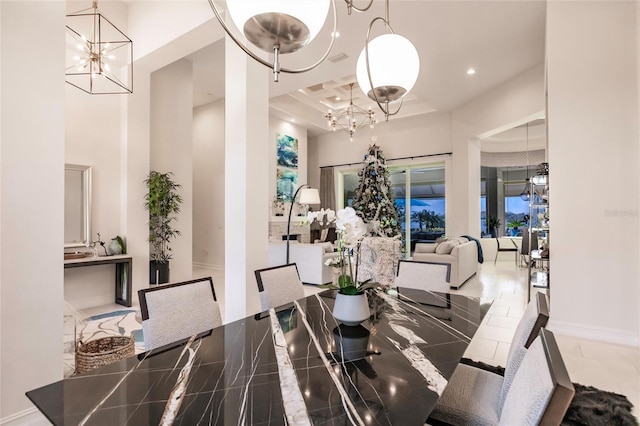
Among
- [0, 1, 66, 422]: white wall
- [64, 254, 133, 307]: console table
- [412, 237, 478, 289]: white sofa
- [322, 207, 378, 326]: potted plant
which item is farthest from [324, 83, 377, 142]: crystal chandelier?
[322, 207, 378, 326]: potted plant

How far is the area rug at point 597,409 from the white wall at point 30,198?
2425mm

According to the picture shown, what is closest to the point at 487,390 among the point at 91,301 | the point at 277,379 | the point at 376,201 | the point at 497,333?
the point at 277,379

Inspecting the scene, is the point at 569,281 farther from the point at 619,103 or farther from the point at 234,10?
the point at 234,10

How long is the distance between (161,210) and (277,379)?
4862 millimetres

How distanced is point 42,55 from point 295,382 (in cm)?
240

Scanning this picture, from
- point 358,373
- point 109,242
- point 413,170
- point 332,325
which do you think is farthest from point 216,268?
point 358,373

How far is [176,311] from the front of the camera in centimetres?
156

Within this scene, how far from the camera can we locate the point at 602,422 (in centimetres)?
182

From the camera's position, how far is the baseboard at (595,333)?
3111 mm

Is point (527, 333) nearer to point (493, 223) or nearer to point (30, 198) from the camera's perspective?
point (30, 198)

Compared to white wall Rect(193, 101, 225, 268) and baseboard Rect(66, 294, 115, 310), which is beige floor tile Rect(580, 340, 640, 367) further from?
white wall Rect(193, 101, 225, 268)

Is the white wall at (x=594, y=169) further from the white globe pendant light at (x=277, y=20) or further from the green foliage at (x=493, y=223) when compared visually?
the green foliage at (x=493, y=223)

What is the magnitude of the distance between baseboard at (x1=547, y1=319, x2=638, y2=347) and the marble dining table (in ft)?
8.78

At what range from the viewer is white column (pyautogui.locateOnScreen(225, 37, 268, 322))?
111 inches
